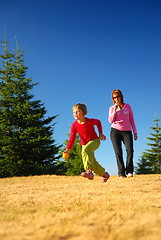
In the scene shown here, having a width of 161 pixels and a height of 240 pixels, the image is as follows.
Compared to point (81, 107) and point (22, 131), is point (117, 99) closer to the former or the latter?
point (81, 107)

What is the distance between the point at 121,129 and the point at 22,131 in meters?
13.0

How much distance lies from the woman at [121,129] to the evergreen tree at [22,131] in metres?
11.2

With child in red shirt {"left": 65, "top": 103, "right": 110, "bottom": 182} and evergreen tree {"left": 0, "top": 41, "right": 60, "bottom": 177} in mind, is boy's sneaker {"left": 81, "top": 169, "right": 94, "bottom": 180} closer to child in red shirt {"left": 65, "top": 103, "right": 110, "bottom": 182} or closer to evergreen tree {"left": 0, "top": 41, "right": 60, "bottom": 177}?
child in red shirt {"left": 65, "top": 103, "right": 110, "bottom": 182}

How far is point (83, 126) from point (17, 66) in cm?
1794

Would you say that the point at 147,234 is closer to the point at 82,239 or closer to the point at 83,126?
the point at 82,239

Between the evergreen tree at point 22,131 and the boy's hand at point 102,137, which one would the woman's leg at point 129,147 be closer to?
the boy's hand at point 102,137

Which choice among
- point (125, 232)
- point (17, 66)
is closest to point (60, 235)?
point (125, 232)

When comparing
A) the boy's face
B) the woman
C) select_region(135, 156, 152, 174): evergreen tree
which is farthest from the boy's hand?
select_region(135, 156, 152, 174): evergreen tree

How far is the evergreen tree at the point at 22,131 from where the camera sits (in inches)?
723

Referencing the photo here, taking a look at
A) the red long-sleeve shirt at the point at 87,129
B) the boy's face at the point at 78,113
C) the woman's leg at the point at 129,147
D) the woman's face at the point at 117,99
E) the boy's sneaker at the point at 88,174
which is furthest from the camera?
the woman's leg at the point at 129,147

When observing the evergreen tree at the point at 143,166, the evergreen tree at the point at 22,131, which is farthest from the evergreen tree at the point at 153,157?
the evergreen tree at the point at 22,131

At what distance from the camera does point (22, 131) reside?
19.3 metres

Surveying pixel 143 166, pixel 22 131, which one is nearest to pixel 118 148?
pixel 22 131

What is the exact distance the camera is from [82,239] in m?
1.50
